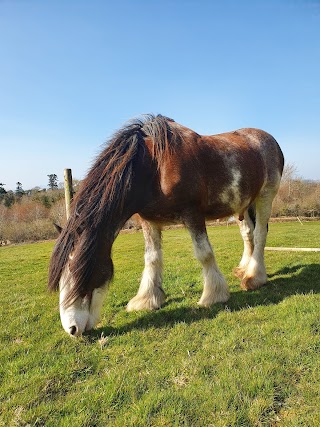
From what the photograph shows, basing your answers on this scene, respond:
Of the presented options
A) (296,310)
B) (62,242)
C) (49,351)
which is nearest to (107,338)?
(49,351)

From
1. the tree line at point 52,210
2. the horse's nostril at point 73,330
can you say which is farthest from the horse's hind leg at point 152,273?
the tree line at point 52,210

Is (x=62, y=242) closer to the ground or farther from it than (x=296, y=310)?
farther from it

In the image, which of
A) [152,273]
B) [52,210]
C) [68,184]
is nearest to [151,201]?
[152,273]

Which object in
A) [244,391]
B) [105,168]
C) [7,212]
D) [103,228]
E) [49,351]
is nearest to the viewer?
[244,391]

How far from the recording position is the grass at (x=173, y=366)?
219 centimetres

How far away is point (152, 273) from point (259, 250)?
197 cm

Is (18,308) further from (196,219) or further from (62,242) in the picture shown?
(196,219)

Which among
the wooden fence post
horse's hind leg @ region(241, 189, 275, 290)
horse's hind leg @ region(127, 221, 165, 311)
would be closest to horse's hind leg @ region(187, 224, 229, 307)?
horse's hind leg @ region(127, 221, 165, 311)

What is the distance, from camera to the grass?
2.19 m

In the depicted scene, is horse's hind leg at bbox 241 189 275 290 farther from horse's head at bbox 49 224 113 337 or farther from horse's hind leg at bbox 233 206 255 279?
horse's head at bbox 49 224 113 337

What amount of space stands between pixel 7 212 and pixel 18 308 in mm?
45261

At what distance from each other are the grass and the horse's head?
25 centimetres

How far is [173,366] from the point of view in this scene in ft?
9.17

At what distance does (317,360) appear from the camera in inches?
107
